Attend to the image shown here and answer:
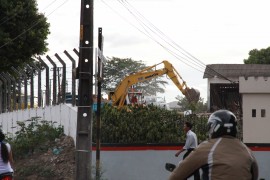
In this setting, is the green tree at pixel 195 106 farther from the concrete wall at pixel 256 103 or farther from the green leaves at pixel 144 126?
the green leaves at pixel 144 126

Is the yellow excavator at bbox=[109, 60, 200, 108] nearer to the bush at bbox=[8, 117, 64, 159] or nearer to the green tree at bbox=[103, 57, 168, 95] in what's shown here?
the bush at bbox=[8, 117, 64, 159]

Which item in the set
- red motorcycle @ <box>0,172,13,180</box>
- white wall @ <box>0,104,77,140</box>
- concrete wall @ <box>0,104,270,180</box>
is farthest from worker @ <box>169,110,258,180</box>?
white wall @ <box>0,104,77,140</box>

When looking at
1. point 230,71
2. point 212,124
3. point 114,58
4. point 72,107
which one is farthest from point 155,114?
point 114,58

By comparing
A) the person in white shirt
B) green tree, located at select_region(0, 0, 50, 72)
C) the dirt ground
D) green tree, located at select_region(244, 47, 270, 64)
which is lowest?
the dirt ground

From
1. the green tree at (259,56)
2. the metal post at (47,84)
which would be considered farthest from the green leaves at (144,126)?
the green tree at (259,56)

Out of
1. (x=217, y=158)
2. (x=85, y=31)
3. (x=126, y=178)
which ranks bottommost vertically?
(x=126, y=178)

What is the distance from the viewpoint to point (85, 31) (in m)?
15.7

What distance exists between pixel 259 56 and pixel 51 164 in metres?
52.4

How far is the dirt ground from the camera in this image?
19688 millimetres

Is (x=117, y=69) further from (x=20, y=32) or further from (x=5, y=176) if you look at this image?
(x=5, y=176)

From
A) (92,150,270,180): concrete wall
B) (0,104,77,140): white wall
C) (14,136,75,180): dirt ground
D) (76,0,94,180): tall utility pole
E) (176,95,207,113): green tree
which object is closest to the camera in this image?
(76,0,94,180): tall utility pole

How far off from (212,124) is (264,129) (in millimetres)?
26256

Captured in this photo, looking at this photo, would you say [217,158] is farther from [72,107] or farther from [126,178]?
[72,107]

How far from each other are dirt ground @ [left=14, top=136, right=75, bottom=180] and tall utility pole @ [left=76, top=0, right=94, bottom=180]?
383 centimetres
